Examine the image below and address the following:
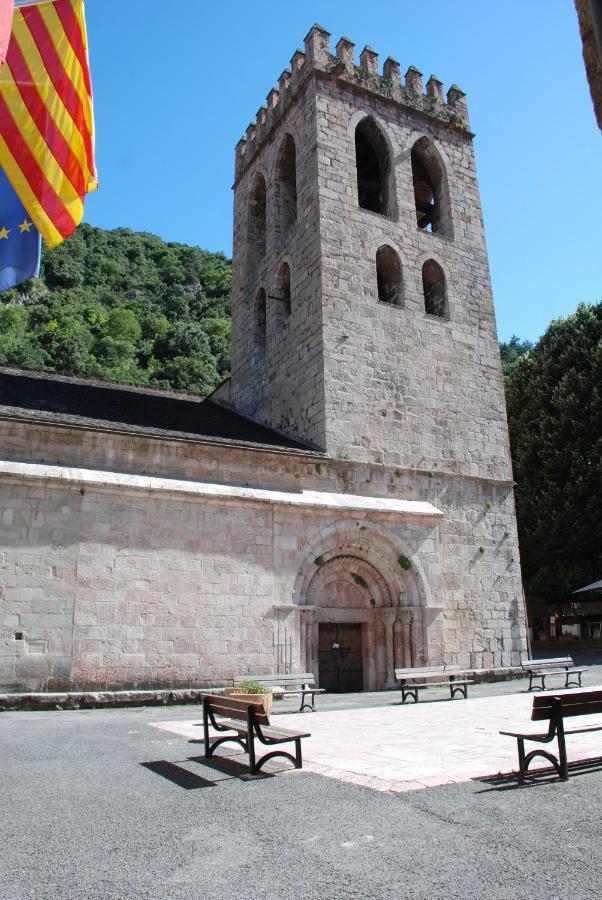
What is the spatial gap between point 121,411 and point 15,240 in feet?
25.4

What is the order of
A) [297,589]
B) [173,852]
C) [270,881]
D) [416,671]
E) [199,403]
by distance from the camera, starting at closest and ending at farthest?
[270,881], [173,852], [416,671], [297,589], [199,403]

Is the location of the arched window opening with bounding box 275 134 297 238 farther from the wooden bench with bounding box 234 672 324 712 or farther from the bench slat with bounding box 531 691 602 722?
the bench slat with bounding box 531 691 602 722

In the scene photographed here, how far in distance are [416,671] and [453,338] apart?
8941 mm

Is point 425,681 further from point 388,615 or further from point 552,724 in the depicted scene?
point 552,724

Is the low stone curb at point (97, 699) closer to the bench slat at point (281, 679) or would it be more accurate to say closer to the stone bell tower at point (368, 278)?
the bench slat at point (281, 679)

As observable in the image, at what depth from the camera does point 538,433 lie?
85.9 feet

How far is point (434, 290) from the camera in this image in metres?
18.4

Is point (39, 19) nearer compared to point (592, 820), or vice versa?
point (592, 820)

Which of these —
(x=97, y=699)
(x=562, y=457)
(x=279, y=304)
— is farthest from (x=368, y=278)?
(x=562, y=457)

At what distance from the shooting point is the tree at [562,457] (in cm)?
2386

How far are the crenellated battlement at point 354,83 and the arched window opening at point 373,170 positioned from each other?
39.9 inches

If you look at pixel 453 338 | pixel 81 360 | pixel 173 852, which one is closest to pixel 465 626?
pixel 453 338

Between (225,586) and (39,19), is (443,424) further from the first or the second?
(39,19)

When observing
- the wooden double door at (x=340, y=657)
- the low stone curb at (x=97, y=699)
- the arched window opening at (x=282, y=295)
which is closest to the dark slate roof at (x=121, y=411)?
the arched window opening at (x=282, y=295)
